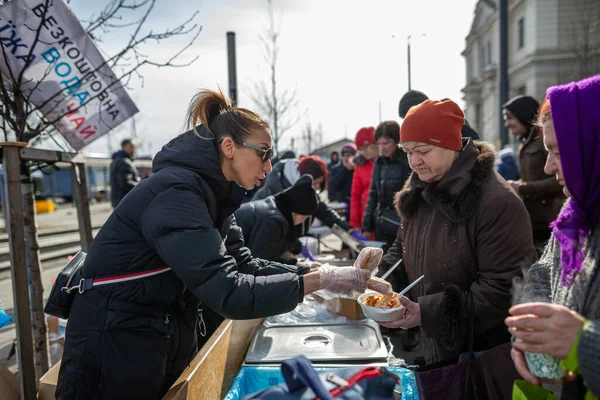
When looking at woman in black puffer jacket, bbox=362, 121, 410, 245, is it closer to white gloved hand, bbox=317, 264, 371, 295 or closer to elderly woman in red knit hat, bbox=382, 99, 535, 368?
elderly woman in red knit hat, bbox=382, 99, 535, 368

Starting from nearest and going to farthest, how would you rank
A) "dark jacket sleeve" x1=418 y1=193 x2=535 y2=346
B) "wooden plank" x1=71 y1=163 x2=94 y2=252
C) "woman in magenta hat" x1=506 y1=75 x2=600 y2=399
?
"woman in magenta hat" x1=506 y1=75 x2=600 y2=399 < "dark jacket sleeve" x1=418 y1=193 x2=535 y2=346 < "wooden plank" x1=71 y1=163 x2=94 y2=252

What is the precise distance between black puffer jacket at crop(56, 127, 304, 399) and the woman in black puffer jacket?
285 cm

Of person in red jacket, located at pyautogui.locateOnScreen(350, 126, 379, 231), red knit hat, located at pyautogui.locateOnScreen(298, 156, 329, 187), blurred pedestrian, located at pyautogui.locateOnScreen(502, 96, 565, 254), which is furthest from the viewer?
person in red jacket, located at pyautogui.locateOnScreen(350, 126, 379, 231)

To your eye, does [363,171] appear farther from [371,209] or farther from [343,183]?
[343,183]

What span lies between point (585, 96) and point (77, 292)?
1830 millimetres

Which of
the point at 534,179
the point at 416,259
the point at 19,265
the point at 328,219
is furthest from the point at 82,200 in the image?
the point at 534,179

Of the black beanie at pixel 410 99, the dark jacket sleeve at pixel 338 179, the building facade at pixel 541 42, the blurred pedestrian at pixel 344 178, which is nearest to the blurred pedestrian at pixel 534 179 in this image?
the black beanie at pixel 410 99

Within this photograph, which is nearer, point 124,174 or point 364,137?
point 364,137

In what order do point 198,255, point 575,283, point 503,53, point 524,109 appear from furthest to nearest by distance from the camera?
1. point 503,53
2. point 524,109
3. point 198,255
4. point 575,283

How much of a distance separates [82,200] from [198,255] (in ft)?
7.15

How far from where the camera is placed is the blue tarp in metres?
1.71

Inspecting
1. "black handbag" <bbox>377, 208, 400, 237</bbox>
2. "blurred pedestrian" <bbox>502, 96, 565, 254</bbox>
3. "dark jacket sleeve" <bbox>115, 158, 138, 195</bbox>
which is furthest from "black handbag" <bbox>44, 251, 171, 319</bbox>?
"dark jacket sleeve" <bbox>115, 158, 138, 195</bbox>

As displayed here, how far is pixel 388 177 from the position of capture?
171 inches

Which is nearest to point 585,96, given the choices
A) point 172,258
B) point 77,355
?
point 172,258
